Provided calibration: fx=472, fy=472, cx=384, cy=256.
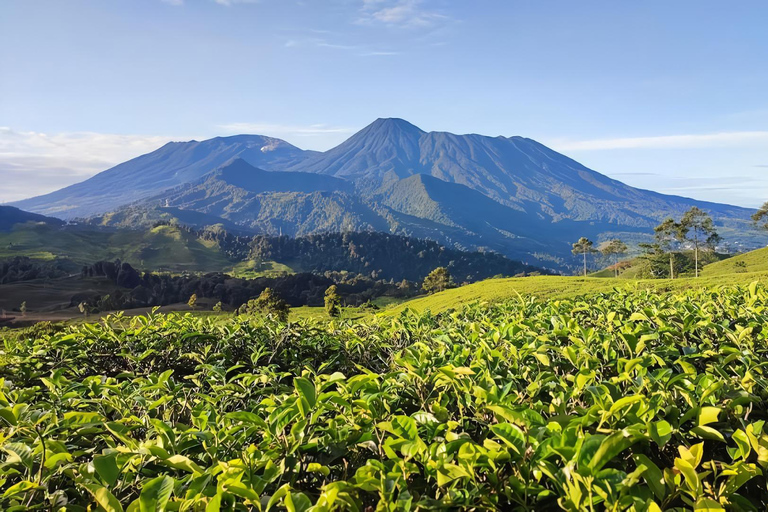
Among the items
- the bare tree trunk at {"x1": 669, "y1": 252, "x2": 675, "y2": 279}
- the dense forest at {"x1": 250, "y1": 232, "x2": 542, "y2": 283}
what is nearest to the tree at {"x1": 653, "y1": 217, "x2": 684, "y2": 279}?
the bare tree trunk at {"x1": 669, "y1": 252, "x2": 675, "y2": 279}

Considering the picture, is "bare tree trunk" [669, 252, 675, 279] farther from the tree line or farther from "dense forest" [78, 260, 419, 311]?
"dense forest" [78, 260, 419, 311]

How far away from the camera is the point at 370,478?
4.02ft

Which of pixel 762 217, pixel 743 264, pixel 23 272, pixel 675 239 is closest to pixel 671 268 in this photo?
pixel 743 264

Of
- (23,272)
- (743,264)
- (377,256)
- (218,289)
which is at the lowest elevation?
(377,256)

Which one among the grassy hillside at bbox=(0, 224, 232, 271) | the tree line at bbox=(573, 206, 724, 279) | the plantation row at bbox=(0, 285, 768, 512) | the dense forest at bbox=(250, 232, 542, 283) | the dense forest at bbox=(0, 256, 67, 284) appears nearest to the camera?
the plantation row at bbox=(0, 285, 768, 512)

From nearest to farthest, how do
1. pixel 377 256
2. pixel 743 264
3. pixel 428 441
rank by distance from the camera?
pixel 428 441 → pixel 743 264 → pixel 377 256

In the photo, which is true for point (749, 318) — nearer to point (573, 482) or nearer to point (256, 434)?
point (573, 482)

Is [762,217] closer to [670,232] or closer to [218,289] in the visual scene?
[670,232]

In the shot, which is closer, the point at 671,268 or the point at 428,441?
the point at 428,441

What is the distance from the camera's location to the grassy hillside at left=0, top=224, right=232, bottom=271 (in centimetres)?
11494

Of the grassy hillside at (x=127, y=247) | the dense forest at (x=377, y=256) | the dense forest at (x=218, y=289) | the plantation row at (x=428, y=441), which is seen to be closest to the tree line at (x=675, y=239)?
the dense forest at (x=218, y=289)

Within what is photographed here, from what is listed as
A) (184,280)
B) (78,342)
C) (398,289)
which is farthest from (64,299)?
(78,342)

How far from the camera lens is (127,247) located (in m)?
129

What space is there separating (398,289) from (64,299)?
149 ft
